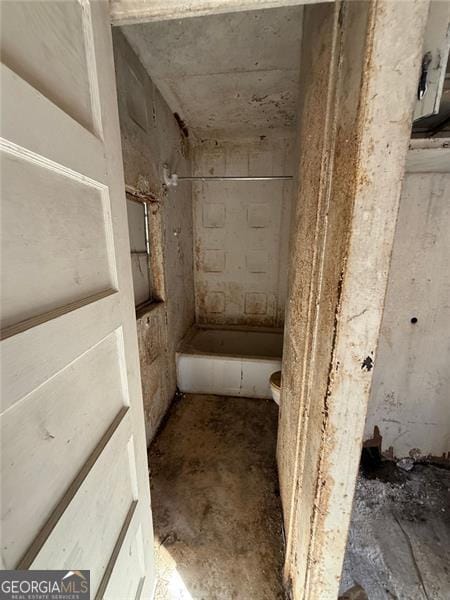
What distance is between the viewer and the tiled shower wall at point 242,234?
271 centimetres

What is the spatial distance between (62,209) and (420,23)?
2.58 ft

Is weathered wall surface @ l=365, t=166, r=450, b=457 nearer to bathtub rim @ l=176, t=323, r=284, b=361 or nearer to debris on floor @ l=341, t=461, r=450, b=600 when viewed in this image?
debris on floor @ l=341, t=461, r=450, b=600

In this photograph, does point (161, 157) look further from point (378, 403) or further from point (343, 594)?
point (343, 594)

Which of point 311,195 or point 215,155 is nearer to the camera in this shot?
point 311,195

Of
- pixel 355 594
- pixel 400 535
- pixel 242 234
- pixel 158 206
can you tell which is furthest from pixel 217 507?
pixel 242 234

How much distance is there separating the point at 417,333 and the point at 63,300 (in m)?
1.81

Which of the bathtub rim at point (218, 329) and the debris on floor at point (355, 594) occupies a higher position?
the bathtub rim at point (218, 329)

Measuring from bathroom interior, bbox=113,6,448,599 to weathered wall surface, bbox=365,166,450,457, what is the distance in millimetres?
15

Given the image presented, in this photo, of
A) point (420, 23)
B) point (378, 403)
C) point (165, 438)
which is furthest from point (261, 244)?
point (420, 23)

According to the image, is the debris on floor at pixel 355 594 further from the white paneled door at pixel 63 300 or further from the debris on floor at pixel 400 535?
the white paneled door at pixel 63 300

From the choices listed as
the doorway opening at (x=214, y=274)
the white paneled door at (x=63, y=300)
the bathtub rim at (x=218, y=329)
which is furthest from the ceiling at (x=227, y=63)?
the bathtub rim at (x=218, y=329)

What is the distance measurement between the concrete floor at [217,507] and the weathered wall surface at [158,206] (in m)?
0.30

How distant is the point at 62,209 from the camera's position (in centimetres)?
49

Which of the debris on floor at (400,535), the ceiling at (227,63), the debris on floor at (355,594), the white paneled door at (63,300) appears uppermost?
the ceiling at (227,63)
